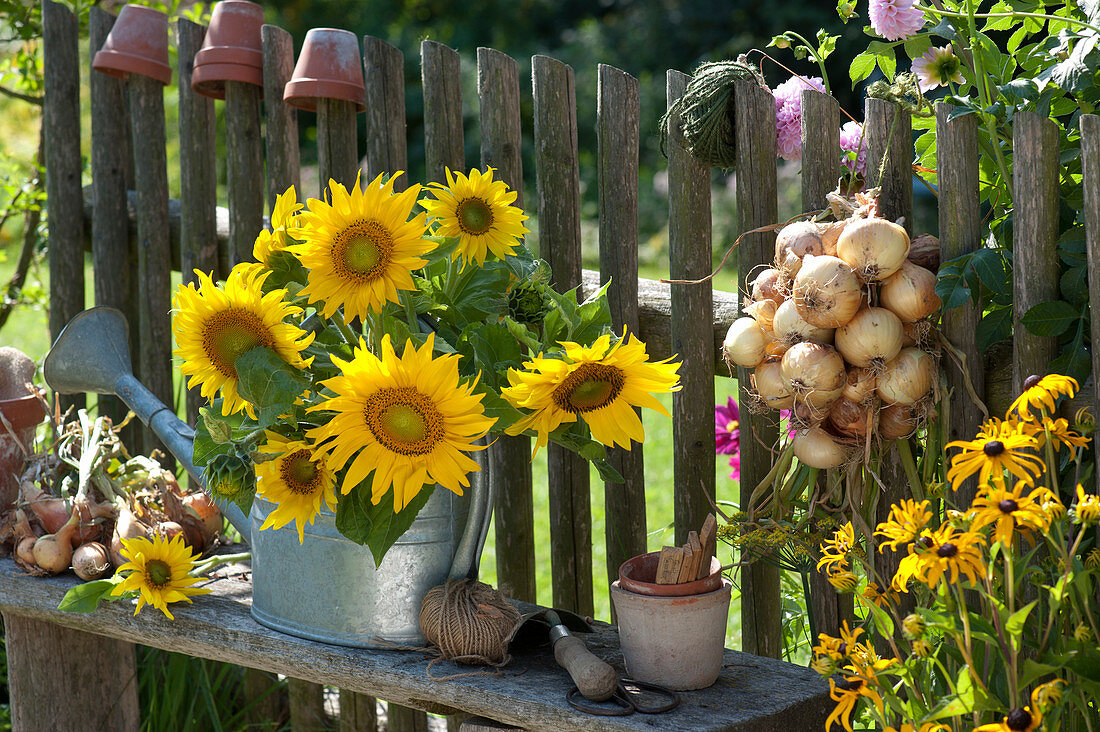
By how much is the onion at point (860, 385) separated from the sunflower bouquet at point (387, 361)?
0.72 feet

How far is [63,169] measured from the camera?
2.40 meters

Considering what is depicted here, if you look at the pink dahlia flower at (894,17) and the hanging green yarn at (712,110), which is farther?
the hanging green yarn at (712,110)

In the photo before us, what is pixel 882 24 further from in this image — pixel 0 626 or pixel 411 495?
pixel 0 626

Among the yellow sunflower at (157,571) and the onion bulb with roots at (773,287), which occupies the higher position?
the onion bulb with roots at (773,287)

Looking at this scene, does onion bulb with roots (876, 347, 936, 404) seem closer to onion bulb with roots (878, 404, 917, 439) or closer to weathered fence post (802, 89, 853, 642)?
onion bulb with roots (878, 404, 917, 439)

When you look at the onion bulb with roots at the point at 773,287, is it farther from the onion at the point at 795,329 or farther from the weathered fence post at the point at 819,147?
the weathered fence post at the point at 819,147

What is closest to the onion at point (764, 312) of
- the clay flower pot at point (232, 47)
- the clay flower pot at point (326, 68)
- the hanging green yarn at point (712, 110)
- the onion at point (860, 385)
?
the onion at point (860, 385)

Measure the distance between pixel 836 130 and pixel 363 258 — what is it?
0.69 m

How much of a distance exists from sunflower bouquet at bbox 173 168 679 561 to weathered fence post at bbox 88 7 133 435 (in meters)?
1.21

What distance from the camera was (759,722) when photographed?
3.93ft

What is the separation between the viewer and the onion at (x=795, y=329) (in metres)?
1.25

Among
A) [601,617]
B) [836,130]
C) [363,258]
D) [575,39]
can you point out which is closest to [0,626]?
[601,617]

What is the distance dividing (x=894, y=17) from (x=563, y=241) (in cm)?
64

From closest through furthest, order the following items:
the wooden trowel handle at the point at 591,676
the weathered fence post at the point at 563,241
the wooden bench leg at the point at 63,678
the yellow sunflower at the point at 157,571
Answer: the wooden trowel handle at the point at 591,676 → the yellow sunflower at the point at 157,571 → the weathered fence post at the point at 563,241 → the wooden bench leg at the point at 63,678
